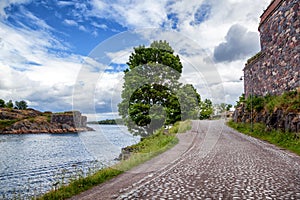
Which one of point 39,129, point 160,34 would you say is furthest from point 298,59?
point 39,129

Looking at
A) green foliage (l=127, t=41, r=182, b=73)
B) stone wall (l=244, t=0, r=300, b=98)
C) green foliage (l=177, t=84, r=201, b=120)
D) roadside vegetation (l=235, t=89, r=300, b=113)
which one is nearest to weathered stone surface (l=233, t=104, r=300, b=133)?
roadside vegetation (l=235, t=89, r=300, b=113)

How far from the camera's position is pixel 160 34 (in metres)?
16.6

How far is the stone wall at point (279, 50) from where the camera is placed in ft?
62.9

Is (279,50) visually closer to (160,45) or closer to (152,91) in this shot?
(160,45)

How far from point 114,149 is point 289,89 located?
54.8 feet

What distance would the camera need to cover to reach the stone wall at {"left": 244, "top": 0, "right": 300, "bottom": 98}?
19183 mm

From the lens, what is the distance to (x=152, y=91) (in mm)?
23844

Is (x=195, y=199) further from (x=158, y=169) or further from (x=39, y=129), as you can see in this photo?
(x=39, y=129)

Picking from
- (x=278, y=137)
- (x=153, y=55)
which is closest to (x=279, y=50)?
(x=278, y=137)

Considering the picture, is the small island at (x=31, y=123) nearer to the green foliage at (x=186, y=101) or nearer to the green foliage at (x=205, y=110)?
the green foliage at (x=205, y=110)

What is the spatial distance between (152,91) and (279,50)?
12027 millimetres

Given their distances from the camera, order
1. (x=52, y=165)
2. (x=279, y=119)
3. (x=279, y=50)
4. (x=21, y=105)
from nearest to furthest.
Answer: (x=279, y=119), (x=52, y=165), (x=279, y=50), (x=21, y=105)

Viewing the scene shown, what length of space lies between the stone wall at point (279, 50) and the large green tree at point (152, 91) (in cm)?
822

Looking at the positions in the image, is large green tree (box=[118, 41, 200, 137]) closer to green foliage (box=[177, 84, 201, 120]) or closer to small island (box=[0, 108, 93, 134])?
green foliage (box=[177, 84, 201, 120])
